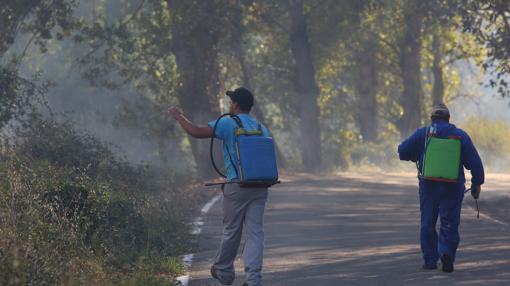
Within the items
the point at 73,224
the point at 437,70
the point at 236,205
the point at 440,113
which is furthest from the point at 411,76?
the point at 236,205

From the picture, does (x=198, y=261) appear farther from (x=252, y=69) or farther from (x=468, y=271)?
(x=252, y=69)

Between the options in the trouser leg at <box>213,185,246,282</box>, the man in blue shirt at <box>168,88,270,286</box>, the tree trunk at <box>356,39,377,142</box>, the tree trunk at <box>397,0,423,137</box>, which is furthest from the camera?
the tree trunk at <box>356,39,377,142</box>

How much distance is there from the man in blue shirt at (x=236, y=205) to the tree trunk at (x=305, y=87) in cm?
3210

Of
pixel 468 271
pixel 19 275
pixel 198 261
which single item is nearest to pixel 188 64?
pixel 198 261

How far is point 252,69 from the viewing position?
5191 centimetres

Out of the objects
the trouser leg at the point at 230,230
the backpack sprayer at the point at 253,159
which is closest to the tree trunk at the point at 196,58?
the trouser leg at the point at 230,230

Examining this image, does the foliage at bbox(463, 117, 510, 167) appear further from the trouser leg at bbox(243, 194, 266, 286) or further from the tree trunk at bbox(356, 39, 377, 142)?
the trouser leg at bbox(243, 194, 266, 286)

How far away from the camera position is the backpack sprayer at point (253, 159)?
10148mm

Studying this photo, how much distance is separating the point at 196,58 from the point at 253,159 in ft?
76.7

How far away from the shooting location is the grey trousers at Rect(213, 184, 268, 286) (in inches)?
405

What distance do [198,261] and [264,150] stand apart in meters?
3.73

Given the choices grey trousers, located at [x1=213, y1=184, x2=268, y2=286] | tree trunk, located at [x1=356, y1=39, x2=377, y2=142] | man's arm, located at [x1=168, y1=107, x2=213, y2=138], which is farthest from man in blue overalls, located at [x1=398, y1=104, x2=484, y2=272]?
tree trunk, located at [x1=356, y1=39, x2=377, y2=142]

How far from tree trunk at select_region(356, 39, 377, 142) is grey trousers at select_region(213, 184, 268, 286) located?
38171 millimetres

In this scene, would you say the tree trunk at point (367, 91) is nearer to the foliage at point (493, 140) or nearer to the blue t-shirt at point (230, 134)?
the foliage at point (493, 140)
